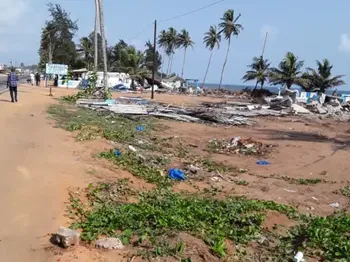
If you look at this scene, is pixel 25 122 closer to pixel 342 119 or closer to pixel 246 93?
pixel 342 119

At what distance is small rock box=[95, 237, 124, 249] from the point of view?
5.03 metres

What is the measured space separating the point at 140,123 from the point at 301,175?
936 cm

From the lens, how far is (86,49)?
6319cm

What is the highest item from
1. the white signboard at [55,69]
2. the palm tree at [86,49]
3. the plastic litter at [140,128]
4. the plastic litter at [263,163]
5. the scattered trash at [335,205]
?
the palm tree at [86,49]

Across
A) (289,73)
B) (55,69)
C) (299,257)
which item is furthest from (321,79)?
(299,257)

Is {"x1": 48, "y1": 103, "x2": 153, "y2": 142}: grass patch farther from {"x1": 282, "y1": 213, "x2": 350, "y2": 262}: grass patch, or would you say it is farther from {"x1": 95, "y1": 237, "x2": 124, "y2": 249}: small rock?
{"x1": 282, "y1": 213, "x2": 350, "y2": 262}: grass patch

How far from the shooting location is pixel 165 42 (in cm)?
7675

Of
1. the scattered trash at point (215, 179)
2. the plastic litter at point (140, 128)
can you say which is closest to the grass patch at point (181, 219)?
the scattered trash at point (215, 179)

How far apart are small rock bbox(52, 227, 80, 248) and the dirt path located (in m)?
0.16

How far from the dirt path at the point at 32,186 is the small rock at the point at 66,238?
0.16 meters

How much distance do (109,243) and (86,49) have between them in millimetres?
60982

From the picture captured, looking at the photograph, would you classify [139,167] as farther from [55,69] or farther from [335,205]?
[55,69]

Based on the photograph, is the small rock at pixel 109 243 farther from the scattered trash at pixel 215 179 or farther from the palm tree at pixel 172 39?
the palm tree at pixel 172 39

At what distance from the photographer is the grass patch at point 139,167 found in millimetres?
8586
